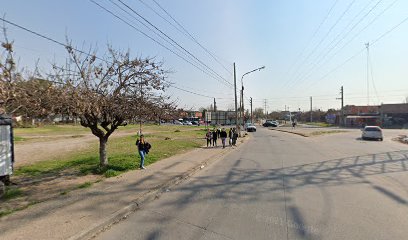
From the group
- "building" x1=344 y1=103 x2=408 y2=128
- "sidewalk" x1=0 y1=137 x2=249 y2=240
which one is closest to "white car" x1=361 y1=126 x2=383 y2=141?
"sidewalk" x1=0 y1=137 x2=249 y2=240

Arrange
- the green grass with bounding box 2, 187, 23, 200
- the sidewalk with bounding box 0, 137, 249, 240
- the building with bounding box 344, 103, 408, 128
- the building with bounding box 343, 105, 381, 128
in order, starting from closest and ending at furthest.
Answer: the sidewalk with bounding box 0, 137, 249, 240, the green grass with bounding box 2, 187, 23, 200, the building with bounding box 344, 103, 408, 128, the building with bounding box 343, 105, 381, 128

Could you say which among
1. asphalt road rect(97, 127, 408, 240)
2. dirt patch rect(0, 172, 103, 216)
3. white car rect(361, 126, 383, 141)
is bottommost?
asphalt road rect(97, 127, 408, 240)

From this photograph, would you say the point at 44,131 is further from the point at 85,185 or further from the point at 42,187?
the point at 85,185

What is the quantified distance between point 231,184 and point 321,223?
380cm

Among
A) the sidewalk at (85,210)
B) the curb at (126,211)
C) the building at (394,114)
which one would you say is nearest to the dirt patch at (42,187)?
the sidewalk at (85,210)

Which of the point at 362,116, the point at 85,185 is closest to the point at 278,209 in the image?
the point at 85,185

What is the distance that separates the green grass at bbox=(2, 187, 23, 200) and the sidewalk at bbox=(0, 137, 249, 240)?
133 centimetres

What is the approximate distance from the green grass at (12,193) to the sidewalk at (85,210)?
1330mm

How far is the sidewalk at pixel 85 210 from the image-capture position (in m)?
4.85

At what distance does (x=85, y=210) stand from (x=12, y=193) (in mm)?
2937

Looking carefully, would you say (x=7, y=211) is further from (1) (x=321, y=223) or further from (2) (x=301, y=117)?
(2) (x=301, y=117)

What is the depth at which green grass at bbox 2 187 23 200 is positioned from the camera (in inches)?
282

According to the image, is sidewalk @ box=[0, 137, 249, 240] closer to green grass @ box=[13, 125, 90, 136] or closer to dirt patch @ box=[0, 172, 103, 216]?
dirt patch @ box=[0, 172, 103, 216]

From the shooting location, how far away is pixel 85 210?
19.6 ft
